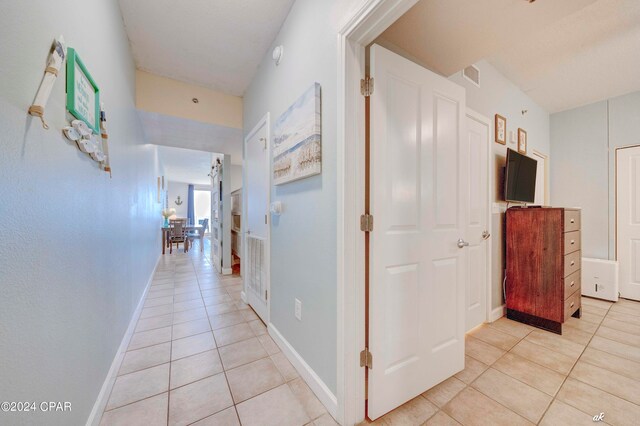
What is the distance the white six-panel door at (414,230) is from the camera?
1.22 metres

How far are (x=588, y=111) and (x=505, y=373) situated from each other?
13.5ft

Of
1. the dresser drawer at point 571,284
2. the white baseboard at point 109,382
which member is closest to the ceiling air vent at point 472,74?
the dresser drawer at point 571,284

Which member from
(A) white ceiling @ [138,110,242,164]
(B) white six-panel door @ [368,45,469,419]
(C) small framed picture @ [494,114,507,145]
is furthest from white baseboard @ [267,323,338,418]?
(C) small framed picture @ [494,114,507,145]

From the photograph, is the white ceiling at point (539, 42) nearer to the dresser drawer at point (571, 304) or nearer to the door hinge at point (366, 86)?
the door hinge at point (366, 86)

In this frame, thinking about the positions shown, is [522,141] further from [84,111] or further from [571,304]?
[84,111]

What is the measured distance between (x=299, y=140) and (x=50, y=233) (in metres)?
1.25

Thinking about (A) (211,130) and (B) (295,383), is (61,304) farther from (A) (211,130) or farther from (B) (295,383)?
(A) (211,130)

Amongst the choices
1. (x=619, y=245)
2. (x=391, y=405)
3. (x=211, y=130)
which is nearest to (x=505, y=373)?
(x=391, y=405)

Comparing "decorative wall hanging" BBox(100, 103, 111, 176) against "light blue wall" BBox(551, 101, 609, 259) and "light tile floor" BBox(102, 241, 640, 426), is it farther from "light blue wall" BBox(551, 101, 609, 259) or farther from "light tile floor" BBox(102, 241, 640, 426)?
"light blue wall" BBox(551, 101, 609, 259)

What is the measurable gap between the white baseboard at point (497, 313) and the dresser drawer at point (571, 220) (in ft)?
3.29

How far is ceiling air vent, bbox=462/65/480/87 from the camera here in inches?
84.6

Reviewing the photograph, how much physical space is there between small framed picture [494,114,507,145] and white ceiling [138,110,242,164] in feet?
10.1

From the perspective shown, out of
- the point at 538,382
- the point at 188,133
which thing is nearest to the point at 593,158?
the point at 538,382

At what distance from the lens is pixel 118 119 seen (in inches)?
71.8
